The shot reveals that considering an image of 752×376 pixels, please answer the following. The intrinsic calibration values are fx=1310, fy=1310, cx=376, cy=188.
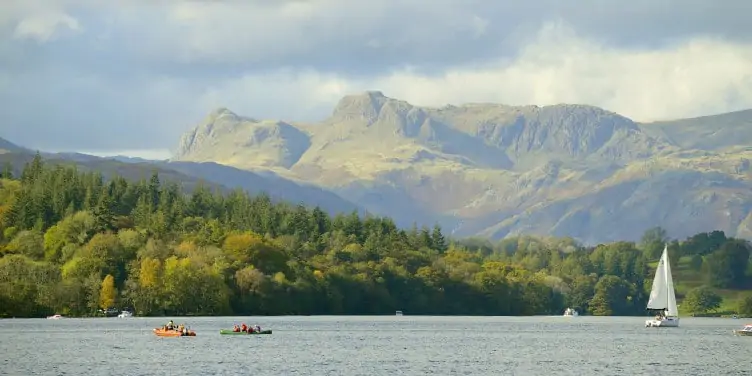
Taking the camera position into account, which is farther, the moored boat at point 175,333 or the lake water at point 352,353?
the moored boat at point 175,333

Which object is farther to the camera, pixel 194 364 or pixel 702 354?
pixel 702 354

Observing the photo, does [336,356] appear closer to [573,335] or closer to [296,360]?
[296,360]

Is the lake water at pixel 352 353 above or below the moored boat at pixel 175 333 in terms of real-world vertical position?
Answer: below

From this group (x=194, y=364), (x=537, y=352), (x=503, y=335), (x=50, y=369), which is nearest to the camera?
(x=50, y=369)

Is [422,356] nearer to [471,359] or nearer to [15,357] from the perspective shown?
[471,359]

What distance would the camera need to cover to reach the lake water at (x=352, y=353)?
118 meters

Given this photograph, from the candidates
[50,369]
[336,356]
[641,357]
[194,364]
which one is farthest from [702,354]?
[50,369]

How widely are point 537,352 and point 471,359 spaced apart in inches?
632

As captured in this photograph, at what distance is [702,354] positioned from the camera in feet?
491

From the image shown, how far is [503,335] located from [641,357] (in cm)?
4953

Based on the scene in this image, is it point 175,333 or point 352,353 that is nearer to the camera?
point 352,353

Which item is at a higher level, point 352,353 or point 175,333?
point 175,333

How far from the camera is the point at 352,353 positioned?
459ft

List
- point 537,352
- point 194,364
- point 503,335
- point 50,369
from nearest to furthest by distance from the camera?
point 50,369, point 194,364, point 537,352, point 503,335
